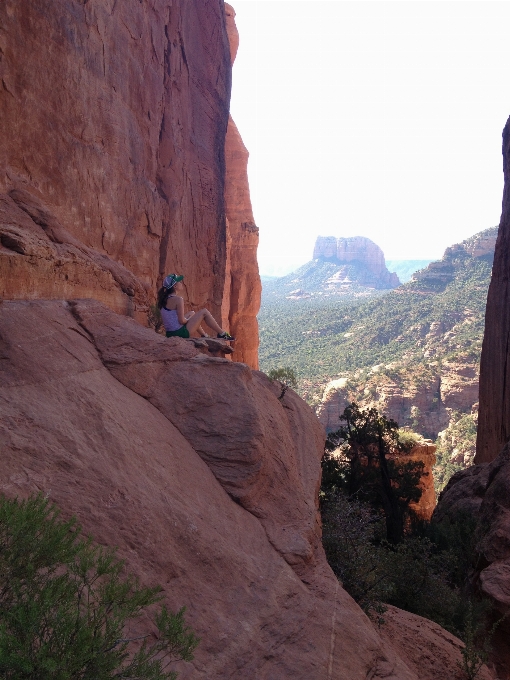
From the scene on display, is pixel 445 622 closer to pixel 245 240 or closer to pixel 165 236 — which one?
pixel 165 236

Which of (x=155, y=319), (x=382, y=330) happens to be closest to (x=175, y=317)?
(x=155, y=319)

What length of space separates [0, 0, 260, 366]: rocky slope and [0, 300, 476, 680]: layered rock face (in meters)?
1.41

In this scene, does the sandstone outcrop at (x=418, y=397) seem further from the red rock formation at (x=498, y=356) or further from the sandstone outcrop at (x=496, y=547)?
the sandstone outcrop at (x=496, y=547)

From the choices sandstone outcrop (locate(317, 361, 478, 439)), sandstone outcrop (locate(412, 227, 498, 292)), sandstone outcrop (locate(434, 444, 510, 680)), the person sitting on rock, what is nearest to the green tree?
sandstone outcrop (locate(434, 444, 510, 680))

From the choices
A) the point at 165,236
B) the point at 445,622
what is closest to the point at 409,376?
the point at 165,236

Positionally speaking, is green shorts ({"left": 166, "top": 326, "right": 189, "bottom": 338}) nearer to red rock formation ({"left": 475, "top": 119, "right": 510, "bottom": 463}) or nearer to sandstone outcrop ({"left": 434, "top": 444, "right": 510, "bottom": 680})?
sandstone outcrop ({"left": 434, "top": 444, "right": 510, "bottom": 680})

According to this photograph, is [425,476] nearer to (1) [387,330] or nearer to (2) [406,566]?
(2) [406,566]

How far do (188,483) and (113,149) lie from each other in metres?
8.32

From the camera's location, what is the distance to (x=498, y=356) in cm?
2170

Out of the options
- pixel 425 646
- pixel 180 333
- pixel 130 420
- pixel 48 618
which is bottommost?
pixel 425 646

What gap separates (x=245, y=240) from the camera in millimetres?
33312

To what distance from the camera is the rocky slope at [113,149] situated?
324 inches

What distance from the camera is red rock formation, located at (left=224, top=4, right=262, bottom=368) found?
32.0 metres

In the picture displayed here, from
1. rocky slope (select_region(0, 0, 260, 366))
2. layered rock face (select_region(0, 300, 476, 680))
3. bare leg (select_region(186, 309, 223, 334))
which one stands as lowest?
layered rock face (select_region(0, 300, 476, 680))
